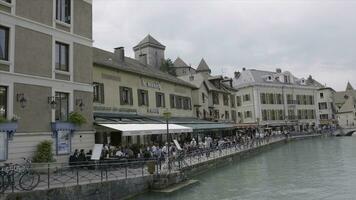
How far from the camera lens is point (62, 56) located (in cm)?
2117

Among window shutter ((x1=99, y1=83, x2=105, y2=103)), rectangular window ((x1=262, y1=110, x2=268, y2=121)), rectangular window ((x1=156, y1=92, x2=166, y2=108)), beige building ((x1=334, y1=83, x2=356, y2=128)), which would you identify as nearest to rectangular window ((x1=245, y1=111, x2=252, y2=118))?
rectangular window ((x1=262, y1=110, x2=268, y2=121))

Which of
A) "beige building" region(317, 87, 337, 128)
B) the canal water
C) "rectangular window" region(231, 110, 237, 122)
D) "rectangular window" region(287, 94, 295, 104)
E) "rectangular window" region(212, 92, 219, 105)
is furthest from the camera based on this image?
"beige building" region(317, 87, 337, 128)

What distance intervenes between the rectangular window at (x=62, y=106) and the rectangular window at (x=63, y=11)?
405 cm

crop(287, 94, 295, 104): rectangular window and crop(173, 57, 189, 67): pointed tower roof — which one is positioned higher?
crop(173, 57, 189, 67): pointed tower roof

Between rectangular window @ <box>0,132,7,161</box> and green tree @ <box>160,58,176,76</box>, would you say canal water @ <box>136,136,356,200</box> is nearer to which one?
rectangular window @ <box>0,132,7,161</box>

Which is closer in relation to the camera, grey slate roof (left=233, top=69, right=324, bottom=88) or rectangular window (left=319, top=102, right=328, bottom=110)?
grey slate roof (left=233, top=69, right=324, bottom=88)

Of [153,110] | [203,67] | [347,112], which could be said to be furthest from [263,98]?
[153,110]

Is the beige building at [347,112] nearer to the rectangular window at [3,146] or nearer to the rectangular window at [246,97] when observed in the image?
the rectangular window at [246,97]

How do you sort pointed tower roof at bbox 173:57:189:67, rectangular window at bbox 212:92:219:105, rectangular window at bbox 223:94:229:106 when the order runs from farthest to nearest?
pointed tower roof at bbox 173:57:189:67 → rectangular window at bbox 223:94:229:106 → rectangular window at bbox 212:92:219:105

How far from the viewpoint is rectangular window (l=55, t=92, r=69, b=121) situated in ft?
67.1

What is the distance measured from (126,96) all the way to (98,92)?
12.1 feet

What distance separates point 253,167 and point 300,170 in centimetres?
406

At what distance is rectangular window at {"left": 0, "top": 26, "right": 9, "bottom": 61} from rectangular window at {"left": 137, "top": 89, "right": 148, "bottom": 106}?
15.2m

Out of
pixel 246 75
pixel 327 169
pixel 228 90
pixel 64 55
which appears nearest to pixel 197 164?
pixel 327 169
